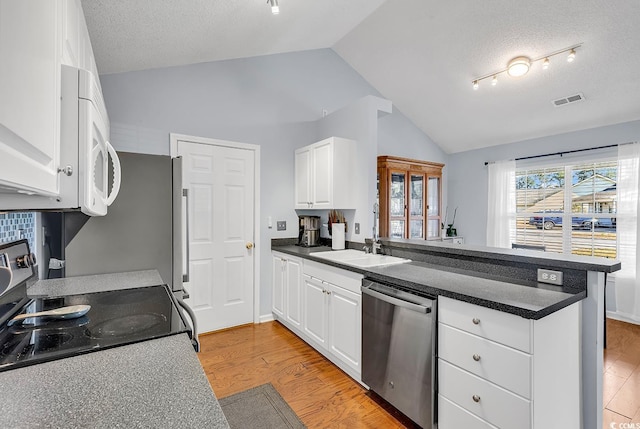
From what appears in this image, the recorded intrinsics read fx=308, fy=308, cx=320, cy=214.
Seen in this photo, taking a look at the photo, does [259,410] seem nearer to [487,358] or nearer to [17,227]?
[487,358]

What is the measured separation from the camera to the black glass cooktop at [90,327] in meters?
0.89

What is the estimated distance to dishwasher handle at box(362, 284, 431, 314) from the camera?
1748 millimetres

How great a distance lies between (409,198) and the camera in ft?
15.0

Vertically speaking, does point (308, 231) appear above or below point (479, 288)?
above

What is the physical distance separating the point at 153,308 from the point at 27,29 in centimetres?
103

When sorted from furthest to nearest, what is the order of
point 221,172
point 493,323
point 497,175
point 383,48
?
1. point 497,175
2. point 383,48
3. point 221,172
4. point 493,323

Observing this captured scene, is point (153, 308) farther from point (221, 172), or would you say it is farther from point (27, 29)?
point (221, 172)

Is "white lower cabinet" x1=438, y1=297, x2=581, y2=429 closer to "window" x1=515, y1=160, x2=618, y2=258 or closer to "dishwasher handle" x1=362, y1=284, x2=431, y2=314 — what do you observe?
"dishwasher handle" x1=362, y1=284, x2=431, y2=314

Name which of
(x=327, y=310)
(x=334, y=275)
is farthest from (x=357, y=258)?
(x=327, y=310)

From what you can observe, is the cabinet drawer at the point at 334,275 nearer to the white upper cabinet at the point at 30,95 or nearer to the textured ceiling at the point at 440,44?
the white upper cabinet at the point at 30,95

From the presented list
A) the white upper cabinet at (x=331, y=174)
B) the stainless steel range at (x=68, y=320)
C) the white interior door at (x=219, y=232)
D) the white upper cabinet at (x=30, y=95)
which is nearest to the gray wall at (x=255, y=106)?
the white interior door at (x=219, y=232)

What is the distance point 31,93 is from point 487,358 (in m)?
1.87

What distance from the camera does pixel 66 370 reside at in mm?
809

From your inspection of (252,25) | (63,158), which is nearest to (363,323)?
(63,158)
